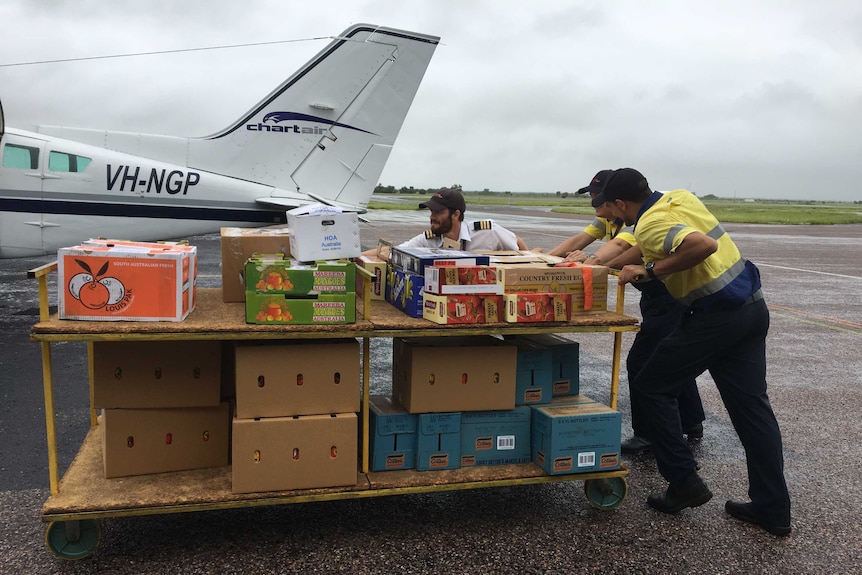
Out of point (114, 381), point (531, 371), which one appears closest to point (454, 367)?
point (531, 371)

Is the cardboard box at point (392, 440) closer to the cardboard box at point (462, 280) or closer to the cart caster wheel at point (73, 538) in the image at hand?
the cardboard box at point (462, 280)

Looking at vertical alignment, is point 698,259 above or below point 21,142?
below

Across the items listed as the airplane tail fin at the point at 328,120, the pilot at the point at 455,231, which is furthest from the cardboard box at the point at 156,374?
the airplane tail fin at the point at 328,120

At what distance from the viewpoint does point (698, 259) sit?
3469 millimetres

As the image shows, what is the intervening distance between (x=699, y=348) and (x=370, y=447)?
2.00 metres

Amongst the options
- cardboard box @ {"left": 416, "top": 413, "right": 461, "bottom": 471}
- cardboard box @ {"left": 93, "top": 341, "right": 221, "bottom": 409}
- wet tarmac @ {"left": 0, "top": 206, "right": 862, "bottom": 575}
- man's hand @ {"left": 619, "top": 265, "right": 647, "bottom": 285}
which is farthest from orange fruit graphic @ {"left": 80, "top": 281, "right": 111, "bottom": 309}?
man's hand @ {"left": 619, "top": 265, "right": 647, "bottom": 285}

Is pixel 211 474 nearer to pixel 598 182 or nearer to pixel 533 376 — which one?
pixel 533 376

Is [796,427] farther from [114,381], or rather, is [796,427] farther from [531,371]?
[114,381]

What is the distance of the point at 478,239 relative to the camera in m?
5.47

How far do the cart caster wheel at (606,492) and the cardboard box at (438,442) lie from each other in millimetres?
831

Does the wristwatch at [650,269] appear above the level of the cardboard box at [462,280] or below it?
above

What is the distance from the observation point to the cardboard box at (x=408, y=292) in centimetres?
367

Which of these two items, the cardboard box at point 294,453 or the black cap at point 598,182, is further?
the black cap at point 598,182

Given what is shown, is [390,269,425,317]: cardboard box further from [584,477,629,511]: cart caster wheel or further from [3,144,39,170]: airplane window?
[3,144,39,170]: airplane window
